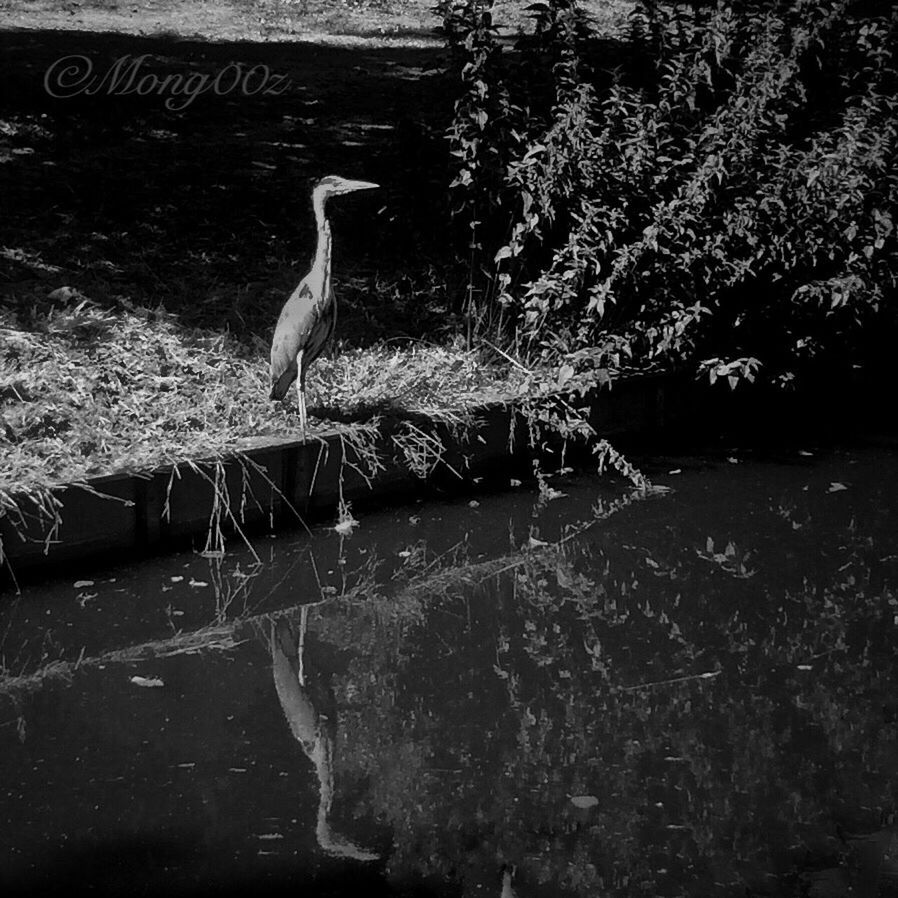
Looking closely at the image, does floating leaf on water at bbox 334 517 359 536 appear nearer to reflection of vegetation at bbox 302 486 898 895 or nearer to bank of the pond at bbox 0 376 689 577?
bank of the pond at bbox 0 376 689 577

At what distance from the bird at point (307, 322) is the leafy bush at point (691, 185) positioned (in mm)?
1487

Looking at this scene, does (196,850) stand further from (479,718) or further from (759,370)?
(759,370)

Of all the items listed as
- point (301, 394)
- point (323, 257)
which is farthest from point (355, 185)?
point (301, 394)

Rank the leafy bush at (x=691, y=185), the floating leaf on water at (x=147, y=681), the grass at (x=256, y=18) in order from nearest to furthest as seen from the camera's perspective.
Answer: the floating leaf on water at (x=147, y=681), the leafy bush at (x=691, y=185), the grass at (x=256, y=18)

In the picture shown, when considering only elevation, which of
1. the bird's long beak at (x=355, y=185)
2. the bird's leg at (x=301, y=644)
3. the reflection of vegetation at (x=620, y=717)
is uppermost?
the bird's long beak at (x=355, y=185)

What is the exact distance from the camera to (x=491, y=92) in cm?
796

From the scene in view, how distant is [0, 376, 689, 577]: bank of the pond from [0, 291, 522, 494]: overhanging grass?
87 mm

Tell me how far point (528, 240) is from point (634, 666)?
3.59 m

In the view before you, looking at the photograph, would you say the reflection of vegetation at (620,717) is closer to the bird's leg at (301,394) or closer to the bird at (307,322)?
→ the bird's leg at (301,394)

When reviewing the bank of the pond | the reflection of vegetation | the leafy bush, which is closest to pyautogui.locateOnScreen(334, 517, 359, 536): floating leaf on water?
the bank of the pond

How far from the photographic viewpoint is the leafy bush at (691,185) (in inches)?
303

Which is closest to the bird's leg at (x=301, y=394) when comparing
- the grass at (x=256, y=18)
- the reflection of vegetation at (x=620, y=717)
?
the reflection of vegetation at (x=620, y=717)

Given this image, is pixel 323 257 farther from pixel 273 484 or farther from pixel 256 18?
pixel 256 18

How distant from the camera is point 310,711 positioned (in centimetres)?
496
